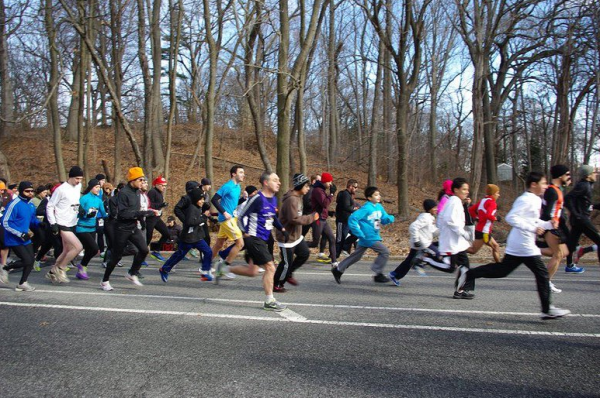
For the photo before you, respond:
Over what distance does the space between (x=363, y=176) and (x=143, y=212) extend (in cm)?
2525

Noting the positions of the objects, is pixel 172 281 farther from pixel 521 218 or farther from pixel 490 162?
pixel 490 162

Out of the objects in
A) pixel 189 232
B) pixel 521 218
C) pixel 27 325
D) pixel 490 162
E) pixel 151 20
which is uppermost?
pixel 151 20

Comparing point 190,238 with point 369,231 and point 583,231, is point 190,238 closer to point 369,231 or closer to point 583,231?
point 369,231

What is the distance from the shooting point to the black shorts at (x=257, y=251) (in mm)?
6562

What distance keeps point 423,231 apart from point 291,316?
3.25 m

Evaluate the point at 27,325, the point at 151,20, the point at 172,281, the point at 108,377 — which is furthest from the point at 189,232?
the point at 151,20

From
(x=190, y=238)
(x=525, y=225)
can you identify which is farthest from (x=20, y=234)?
(x=525, y=225)

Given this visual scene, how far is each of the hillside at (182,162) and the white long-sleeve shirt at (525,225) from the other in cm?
1723

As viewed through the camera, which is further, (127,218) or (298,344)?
(127,218)

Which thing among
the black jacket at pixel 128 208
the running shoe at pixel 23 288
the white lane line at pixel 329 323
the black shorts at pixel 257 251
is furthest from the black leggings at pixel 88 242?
the black shorts at pixel 257 251

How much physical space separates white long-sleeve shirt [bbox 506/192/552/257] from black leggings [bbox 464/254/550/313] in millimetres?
85

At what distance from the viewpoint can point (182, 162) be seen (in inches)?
1158

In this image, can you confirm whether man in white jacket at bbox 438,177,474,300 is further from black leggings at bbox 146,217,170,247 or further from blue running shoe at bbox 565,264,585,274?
black leggings at bbox 146,217,170,247

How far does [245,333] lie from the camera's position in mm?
5312
